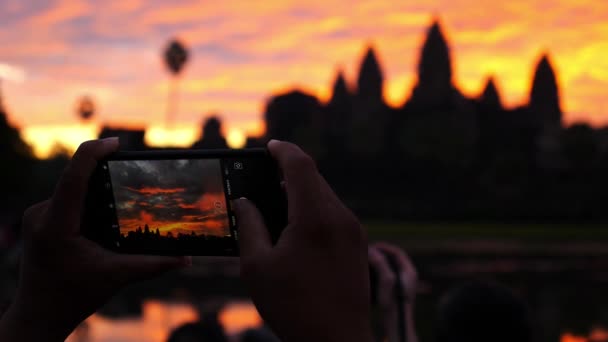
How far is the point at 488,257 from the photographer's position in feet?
123

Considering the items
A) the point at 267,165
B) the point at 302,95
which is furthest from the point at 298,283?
the point at 302,95

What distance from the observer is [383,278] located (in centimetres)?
288

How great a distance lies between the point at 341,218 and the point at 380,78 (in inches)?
6292

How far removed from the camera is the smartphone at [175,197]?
1.69 meters

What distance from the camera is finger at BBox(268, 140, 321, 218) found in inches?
49.6

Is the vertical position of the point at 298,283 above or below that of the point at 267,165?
below

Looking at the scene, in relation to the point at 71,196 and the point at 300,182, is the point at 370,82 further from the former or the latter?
the point at 300,182

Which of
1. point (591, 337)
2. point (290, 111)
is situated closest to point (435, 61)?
point (290, 111)

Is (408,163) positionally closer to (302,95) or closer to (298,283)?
(302,95)

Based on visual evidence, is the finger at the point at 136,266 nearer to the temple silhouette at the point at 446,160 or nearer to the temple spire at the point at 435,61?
the temple silhouette at the point at 446,160

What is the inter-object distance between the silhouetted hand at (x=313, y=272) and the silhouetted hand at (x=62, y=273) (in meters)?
0.36

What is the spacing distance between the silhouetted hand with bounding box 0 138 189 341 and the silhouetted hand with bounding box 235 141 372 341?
357 mm

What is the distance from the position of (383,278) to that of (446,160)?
94007 millimetres

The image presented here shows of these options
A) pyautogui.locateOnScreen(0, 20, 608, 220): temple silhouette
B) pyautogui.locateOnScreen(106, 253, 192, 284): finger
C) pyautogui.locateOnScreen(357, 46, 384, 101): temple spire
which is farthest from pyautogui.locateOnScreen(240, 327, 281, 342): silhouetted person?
pyautogui.locateOnScreen(357, 46, 384, 101): temple spire
